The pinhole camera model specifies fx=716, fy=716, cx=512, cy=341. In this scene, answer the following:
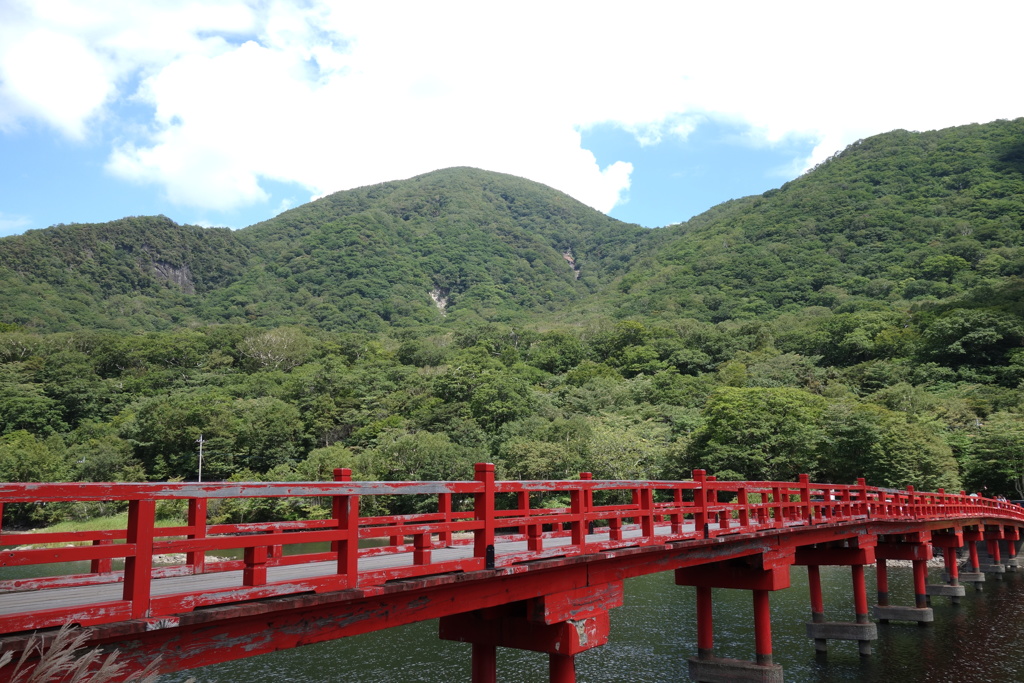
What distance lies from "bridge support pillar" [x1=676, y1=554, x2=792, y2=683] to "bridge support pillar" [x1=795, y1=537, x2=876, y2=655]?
20.1ft

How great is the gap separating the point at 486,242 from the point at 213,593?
181 m

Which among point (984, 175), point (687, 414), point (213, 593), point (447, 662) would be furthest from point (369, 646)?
point (984, 175)

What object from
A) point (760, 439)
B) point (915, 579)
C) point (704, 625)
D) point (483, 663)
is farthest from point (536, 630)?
point (760, 439)

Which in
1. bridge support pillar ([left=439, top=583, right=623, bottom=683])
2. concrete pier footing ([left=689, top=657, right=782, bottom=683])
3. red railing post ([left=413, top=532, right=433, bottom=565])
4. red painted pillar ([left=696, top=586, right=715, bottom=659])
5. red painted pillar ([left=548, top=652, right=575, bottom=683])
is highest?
red railing post ([left=413, top=532, right=433, bottom=565])

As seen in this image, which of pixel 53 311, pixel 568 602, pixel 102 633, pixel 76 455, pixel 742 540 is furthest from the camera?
pixel 53 311

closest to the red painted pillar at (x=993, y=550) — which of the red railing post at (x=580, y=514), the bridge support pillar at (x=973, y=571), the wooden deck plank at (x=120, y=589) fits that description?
the bridge support pillar at (x=973, y=571)

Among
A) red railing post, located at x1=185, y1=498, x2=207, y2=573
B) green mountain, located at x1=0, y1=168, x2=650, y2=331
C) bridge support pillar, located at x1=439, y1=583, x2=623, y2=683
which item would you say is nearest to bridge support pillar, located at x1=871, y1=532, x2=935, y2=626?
bridge support pillar, located at x1=439, y1=583, x2=623, y2=683

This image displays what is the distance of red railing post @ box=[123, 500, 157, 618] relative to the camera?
490 centimetres

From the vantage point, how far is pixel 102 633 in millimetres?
4684

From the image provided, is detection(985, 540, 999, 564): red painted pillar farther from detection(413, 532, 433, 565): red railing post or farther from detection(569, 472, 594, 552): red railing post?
detection(413, 532, 433, 565): red railing post

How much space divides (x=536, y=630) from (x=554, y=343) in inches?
3706

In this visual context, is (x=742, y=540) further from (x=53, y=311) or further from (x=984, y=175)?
(x=984, y=175)

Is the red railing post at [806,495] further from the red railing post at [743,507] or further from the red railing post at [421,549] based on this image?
the red railing post at [421,549]

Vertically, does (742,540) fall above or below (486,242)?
below
